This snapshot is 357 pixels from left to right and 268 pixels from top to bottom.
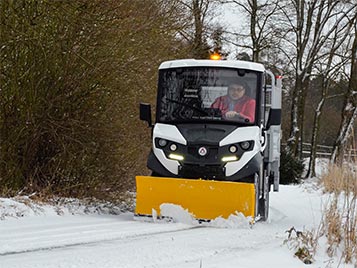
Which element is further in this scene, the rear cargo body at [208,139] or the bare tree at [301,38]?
the bare tree at [301,38]

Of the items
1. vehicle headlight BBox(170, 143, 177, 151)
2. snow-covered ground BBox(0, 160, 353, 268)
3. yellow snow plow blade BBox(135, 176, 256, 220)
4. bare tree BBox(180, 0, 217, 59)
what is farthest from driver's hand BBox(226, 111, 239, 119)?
bare tree BBox(180, 0, 217, 59)

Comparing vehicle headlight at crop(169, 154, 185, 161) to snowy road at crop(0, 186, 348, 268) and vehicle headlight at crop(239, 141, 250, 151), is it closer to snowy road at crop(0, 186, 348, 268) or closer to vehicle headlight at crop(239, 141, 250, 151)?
vehicle headlight at crop(239, 141, 250, 151)

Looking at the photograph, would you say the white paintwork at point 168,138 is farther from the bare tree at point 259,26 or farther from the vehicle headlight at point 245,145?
the bare tree at point 259,26

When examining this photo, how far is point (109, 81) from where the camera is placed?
10.1 meters

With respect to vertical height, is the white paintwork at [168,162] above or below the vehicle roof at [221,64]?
below

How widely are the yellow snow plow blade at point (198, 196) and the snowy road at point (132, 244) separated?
240mm

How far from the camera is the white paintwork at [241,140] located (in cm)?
858

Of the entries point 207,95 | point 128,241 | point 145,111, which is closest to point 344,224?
point 128,241

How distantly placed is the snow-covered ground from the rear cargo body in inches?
9.9

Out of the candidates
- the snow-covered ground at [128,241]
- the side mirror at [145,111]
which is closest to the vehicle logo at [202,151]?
the snow-covered ground at [128,241]

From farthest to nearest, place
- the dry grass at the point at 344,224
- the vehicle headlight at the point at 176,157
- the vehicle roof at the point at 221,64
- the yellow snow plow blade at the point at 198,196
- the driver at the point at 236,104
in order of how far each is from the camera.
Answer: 1. the vehicle roof at the point at 221,64
2. the driver at the point at 236,104
3. the vehicle headlight at the point at 176,157
4. the yellow snow plow blade at the point at 198,196
5. the dry grass at the point at 344,224

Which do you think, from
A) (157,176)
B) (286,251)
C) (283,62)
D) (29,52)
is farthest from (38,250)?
(283,62)

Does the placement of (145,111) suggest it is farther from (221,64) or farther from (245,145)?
(245,145)

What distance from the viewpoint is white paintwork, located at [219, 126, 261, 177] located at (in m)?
8.58
